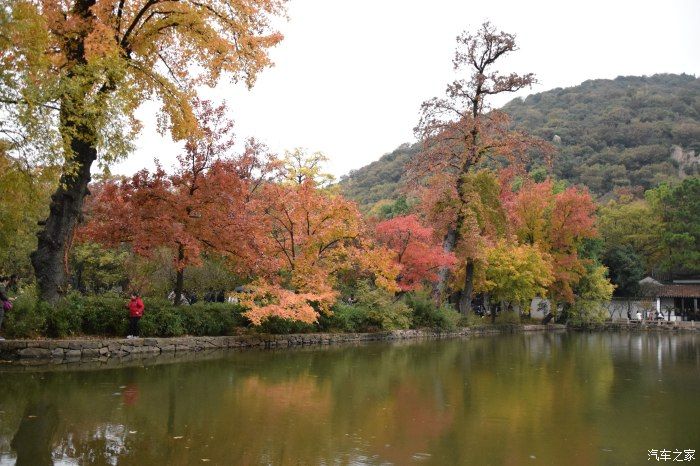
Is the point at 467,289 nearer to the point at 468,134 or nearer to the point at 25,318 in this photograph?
the point at 468,134

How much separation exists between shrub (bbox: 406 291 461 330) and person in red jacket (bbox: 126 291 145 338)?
1444 centimetres

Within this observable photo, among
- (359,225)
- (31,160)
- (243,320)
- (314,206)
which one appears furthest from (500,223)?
(31,160)

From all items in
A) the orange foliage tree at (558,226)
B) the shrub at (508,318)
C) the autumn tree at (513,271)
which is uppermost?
the orange foliage tree at (558,226)

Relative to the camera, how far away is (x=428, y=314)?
2666 cm

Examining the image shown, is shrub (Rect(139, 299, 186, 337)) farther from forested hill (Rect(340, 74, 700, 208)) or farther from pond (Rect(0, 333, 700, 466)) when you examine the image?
forested hill (Rect(340, 74, 700, 208))

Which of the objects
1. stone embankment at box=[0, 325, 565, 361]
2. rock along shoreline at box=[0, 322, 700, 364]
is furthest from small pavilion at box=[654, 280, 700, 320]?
stone embankment at box=[0, 325, 565, 361]

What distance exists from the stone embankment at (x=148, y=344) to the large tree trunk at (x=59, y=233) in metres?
1.33

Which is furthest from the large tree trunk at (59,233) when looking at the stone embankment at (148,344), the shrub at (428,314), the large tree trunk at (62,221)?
the shrub at (428,314)

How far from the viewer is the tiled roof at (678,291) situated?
4428cm

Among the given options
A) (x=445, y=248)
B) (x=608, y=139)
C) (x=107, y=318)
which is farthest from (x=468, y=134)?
(x=608, y=139)

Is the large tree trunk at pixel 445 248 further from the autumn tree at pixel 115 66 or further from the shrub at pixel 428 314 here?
the autumn tree at pixel 115 66

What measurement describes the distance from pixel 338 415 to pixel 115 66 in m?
7.75

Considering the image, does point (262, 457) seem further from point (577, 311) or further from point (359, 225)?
point (577, 311)

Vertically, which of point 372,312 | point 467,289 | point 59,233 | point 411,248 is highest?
point 411,248
